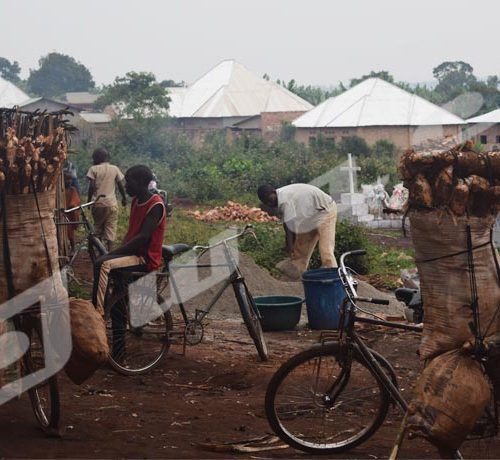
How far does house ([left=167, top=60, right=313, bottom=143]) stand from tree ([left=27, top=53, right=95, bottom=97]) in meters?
36.9

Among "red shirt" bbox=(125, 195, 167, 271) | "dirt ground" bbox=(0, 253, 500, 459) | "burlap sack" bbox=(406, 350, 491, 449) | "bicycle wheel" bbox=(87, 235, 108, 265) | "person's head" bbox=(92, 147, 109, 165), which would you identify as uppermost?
"person's head" bbox=(92, 147, 109, 165)

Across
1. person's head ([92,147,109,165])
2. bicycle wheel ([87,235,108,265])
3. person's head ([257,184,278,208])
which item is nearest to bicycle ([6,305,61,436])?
bicycle wheel ([87,235,108,265])

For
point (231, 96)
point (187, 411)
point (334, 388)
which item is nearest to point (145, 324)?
point (187, 411)

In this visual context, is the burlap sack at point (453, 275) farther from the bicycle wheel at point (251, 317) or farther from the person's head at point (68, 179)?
the person's head at point (68, 179)

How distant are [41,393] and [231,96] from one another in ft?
128

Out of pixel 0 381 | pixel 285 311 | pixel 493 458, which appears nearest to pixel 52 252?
pixel 0 381

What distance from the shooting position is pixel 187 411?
6234 mm

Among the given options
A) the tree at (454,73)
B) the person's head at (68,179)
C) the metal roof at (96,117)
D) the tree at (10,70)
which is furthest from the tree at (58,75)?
the person's head at (68,179)

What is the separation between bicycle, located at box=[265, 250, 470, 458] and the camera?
523 centimetres

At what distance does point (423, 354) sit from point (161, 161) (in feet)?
89.7

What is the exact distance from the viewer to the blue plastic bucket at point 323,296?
9227 mm

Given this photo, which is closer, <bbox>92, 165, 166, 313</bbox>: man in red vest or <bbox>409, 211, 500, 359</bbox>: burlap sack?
<bbox>409, 211, 500, 359</bbox>: burlap sack

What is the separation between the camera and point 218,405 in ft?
21.1

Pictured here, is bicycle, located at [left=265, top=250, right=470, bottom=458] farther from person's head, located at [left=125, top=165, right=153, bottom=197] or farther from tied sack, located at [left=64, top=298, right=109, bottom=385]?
person's head, located at [left=125, top=165, right=153, bottom=197]
